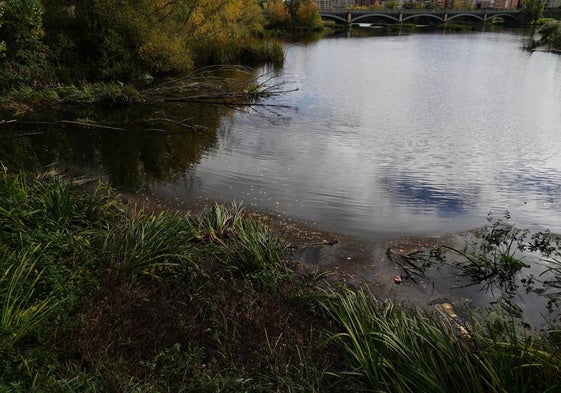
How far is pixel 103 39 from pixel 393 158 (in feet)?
54.5

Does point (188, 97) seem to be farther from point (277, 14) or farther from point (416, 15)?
point (416, 15)

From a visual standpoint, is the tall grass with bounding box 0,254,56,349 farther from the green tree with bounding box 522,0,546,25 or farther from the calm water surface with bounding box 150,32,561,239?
the green tree with bounding box 522,0,546,25

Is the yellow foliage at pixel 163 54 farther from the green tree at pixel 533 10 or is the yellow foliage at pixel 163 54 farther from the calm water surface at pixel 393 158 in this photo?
the green tree at pixel 533 10

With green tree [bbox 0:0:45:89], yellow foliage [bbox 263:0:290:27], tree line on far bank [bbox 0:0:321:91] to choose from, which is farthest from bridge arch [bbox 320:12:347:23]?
green tree [bbox 0:0:45:89]

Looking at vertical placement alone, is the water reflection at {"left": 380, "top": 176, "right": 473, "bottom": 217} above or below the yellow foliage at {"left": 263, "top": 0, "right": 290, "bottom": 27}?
below

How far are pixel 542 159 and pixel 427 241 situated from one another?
23.1 feet

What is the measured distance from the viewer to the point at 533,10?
271 ft

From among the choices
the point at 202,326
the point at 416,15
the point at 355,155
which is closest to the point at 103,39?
the point at 355,155

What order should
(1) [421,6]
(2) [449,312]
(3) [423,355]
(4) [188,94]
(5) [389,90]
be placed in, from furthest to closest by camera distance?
(1) [421,6] → (5) [389,90] → (4) [188,94] → (2) [449,312] → (3) [423,355]

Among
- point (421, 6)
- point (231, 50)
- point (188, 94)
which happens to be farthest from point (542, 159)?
point (421, 6)

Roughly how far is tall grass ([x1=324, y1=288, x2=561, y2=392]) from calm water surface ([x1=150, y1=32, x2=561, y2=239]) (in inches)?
131

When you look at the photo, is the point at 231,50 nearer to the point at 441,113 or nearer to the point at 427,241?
the point at 441,113

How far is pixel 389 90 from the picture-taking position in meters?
21.7

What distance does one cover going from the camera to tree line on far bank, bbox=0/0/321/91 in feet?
52.5
